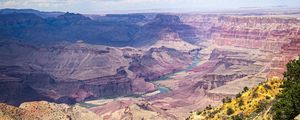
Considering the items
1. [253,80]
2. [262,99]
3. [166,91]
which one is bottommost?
[166,91]

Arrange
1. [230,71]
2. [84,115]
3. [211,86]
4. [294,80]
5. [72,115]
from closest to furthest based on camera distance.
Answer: [294,80]
[72,115]
[84,115]
[211,86]
[230,71]

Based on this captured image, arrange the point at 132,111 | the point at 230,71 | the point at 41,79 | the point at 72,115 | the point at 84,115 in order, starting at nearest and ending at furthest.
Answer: the point at 72,115
the point at 84,115
the point at 132,111
the point at 230,71
the point at 41,79

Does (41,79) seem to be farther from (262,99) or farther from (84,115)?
(262,99)

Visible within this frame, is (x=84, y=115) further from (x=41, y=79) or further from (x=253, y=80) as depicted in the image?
(x=41, y=79)

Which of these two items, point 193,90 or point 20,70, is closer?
point 193,90

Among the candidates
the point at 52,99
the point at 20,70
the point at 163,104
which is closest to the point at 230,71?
the point at 163,104

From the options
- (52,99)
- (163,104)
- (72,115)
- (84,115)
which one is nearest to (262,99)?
(72,115)

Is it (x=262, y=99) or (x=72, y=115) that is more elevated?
(x=262, y=99)

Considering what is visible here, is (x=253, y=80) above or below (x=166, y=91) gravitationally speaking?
above

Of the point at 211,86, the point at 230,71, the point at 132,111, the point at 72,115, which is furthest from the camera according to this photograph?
the point at 230,71
